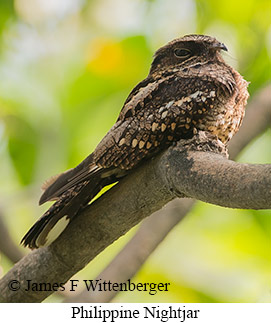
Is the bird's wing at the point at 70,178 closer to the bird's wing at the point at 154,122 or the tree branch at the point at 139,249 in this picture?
the bird's wing at the point at 154,122

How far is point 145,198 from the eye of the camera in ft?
6.13

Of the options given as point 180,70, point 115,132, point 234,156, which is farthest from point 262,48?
point 115,132

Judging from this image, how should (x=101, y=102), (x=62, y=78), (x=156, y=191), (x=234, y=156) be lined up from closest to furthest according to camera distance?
(x=156, y=191) < (x=234, y=156) < (x=101, y=102) < (x=62, y=78)

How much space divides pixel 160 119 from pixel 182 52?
0.33 m

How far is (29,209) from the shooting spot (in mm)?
3238

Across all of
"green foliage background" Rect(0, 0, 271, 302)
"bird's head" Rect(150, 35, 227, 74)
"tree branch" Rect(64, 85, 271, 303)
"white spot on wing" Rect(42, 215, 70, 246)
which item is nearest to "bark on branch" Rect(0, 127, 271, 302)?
"white spot on wing" Rect(42, 215, 70, 246)

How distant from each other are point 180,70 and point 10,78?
158 cm

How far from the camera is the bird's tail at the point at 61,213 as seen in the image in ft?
6.48

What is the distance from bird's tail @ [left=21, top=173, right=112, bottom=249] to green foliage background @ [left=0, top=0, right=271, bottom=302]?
0.88 m

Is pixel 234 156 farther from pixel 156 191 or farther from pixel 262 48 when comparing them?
pixel 156 191

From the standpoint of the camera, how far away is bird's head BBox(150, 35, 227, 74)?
2023 mm

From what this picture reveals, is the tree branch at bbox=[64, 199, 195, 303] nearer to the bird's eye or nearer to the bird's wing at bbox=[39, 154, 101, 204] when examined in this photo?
the bird's wing at bbox=[39, 154, 101, 204]

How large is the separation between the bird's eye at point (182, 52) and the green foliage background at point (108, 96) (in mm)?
761

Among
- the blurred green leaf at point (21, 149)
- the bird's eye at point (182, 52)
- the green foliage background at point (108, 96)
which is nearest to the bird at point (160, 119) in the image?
the bird's eye at point (182, 52)
